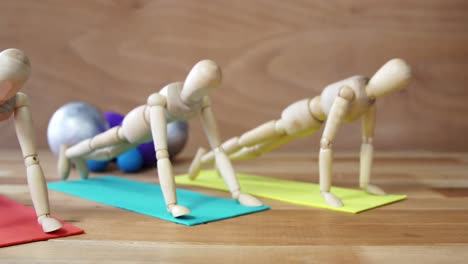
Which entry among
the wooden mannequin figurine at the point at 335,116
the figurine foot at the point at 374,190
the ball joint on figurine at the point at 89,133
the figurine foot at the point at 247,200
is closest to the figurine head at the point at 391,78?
the wooden mannequin figurine at the point at 335,116

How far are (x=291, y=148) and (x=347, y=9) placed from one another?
0.56m

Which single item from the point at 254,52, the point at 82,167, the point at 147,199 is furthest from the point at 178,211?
the point at 254,52

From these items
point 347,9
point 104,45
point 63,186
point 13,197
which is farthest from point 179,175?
point 347,9

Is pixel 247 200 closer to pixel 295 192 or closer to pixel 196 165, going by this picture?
pixel 295 192

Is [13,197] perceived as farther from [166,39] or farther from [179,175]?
[166,39]

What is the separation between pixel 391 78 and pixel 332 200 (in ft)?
0.90

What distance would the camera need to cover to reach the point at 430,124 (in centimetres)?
206

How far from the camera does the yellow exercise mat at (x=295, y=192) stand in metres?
1.13

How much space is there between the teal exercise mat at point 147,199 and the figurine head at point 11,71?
345 millimetres

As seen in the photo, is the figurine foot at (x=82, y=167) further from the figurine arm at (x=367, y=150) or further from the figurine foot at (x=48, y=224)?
the figurine arm at (x=367, y=150)

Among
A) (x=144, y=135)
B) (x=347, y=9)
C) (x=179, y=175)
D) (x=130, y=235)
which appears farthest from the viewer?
(x=347, y=9)

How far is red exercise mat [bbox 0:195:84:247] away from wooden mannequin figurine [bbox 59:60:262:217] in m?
0.20

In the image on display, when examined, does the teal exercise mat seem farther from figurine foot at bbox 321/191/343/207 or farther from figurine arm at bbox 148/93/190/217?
figurine foot at bbox 321/191/343/207

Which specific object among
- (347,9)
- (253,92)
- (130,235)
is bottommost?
(130,235)
